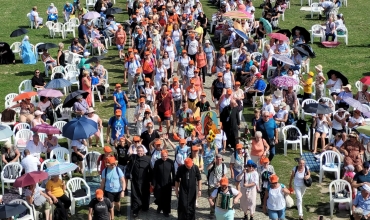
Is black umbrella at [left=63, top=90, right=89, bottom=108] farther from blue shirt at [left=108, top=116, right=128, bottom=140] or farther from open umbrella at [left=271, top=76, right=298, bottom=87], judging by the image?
open umbrella at [left=271, top=76, right=298, bottom=87]

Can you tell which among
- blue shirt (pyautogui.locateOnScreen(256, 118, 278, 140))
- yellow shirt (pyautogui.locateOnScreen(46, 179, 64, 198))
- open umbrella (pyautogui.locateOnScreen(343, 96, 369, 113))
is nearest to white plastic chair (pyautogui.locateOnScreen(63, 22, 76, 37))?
blue shirt (pyautogui.locateOnScreen(256, 118, 278, 140))

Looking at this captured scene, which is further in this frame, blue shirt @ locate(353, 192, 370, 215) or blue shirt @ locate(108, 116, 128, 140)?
blue shirt @ locate(108, 116, 128, 140)

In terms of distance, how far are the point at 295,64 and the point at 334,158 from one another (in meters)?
5.78

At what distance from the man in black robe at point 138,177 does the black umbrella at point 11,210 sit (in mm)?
2474

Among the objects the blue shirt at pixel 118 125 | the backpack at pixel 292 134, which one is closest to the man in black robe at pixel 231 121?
the backpack at pixel 292 134

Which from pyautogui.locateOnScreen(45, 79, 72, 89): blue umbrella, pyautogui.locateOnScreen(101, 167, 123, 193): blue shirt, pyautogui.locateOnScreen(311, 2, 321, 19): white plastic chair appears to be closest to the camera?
pyautogui.locateOnScreen(101, 167, 123, 193): blue shirt

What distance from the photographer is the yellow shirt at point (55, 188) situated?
1418 centimetres

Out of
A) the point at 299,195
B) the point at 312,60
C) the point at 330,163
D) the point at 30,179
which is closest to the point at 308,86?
the point at 330,163

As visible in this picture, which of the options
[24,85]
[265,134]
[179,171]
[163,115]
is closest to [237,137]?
[265,134]

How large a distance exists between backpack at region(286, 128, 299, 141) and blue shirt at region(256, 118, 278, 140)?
1331 millimetres

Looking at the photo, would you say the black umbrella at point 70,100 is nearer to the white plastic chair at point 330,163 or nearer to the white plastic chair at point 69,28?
the white plastic chair at point 330,163

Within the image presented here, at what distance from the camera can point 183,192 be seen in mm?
14086

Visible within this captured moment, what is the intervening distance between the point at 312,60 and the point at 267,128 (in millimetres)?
9609

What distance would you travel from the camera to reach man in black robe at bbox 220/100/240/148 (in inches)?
692
